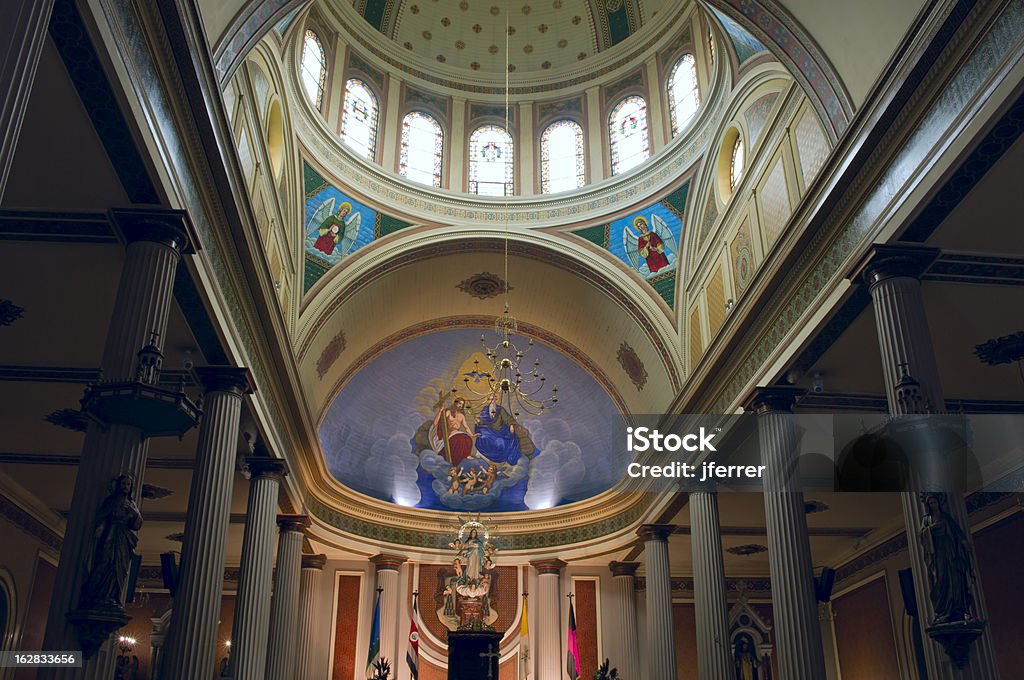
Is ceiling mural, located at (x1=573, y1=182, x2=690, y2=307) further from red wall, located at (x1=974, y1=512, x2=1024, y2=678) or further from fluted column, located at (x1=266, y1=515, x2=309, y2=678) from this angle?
fluted column, located at (x1=266, y1=515, x2=309, y2=678)

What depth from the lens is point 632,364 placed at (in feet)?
64.5

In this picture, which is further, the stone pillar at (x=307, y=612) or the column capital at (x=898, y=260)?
the stone pillar at (x=307, y=612)

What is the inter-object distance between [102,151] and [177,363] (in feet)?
14.6

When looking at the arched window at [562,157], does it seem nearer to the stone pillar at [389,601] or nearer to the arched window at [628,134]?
the arched window at [628,134]

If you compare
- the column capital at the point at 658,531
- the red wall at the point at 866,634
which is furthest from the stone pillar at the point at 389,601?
the red wall at the point at 866,634

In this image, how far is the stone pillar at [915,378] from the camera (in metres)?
7.17

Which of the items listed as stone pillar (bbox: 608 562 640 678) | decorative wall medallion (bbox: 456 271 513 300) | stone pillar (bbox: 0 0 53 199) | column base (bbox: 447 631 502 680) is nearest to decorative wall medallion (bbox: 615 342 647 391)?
decorative wall medallion (bbox: 456 271 513 300)

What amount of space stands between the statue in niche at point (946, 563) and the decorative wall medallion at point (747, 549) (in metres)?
13.6

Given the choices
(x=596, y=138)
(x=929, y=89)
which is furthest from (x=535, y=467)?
(x=929, y=89)

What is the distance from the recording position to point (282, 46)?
1411 centimetres

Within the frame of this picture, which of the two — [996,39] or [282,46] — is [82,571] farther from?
[282,46]

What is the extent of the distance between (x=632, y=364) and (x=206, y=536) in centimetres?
1158

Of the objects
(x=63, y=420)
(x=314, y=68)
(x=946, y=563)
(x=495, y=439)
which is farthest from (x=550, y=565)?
(x=946, y=563)

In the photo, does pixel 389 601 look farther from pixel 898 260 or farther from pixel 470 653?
pixel 898 260
